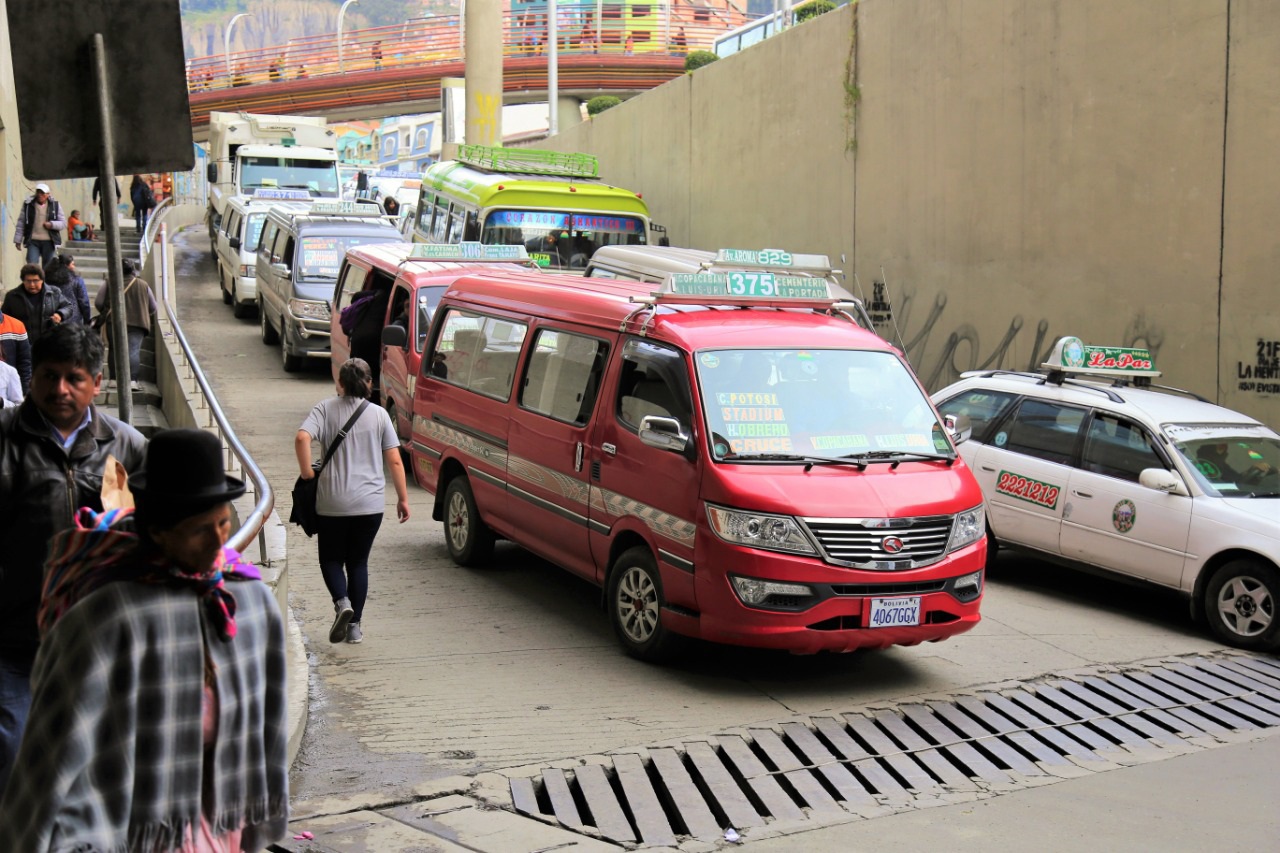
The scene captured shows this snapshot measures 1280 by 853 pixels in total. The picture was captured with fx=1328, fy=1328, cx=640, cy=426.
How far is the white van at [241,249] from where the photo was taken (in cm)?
2422

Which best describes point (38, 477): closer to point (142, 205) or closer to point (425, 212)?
point (425, 212)

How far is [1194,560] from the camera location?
9.23m

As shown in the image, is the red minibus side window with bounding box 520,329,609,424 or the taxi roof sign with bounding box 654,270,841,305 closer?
the taxi roof sign with bounding box 654,270,841,305

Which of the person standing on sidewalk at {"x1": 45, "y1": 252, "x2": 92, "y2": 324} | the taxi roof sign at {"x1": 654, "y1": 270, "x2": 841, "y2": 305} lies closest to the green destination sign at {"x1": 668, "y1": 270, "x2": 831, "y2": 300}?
the taxi roof sign at {"x1": 654, "y1": 270, "x2": 841, "y2": 305}

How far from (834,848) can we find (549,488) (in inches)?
154

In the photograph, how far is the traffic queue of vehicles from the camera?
23.6 ft

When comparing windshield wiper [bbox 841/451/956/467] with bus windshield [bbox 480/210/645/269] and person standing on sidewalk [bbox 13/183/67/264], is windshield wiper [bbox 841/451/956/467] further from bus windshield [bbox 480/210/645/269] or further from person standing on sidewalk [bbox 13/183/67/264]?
person standing on sidewalk [bbox 13/183/67/264]

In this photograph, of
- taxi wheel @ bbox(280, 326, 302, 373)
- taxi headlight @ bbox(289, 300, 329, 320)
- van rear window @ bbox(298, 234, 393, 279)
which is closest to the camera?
taxi headlight @ bbox(289, 300, 329, 320)

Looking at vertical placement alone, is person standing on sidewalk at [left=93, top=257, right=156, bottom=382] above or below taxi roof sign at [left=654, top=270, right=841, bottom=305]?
below

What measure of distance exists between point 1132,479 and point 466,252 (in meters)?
7.75

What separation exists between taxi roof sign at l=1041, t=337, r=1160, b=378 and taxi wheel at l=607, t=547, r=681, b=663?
4595 millimetres

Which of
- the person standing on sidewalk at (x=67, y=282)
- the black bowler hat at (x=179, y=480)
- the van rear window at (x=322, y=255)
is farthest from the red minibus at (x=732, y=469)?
the van rear window at (x=322, y=255)

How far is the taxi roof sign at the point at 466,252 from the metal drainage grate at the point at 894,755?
8701mm

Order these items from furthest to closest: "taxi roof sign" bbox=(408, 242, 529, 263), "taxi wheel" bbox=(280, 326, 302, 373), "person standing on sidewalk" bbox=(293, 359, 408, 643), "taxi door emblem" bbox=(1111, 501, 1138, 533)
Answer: "taxi wheel" bbox=(280, 326, 302, 373) → "taxi roof sign" bbox=(408, 242, 529, 263) → "taxi door emblem" bbox=(1111, 501, 1138, 533) → "person standing on sidewalk" bbox=(293, 359, 408, 643)
